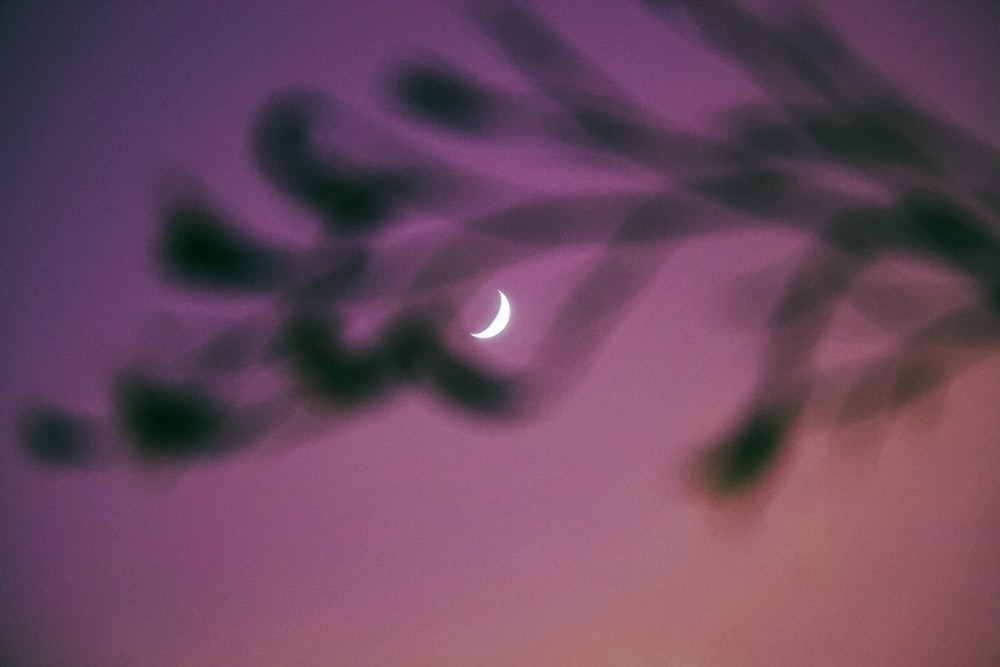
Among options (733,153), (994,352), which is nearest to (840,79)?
(733,153)

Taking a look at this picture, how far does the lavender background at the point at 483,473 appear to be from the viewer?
0.82 meters

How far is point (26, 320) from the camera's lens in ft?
2.81

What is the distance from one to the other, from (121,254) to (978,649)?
1.32 m

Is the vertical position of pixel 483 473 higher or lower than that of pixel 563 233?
lower

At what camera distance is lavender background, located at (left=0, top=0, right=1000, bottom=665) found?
0.82 metres

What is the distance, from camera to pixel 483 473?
0.84 metres

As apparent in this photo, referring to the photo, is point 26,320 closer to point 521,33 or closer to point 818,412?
point 521,33

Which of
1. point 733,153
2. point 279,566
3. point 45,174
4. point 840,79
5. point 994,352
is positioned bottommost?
point 279,566

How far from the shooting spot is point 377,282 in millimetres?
821

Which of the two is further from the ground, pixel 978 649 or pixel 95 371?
pixel 978 649

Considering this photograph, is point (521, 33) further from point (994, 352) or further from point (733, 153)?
point (994, 352)

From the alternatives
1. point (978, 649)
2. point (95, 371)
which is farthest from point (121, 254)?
point (978, 649)

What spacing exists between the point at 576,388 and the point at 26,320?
78cm

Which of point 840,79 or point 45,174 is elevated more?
point 840,79
